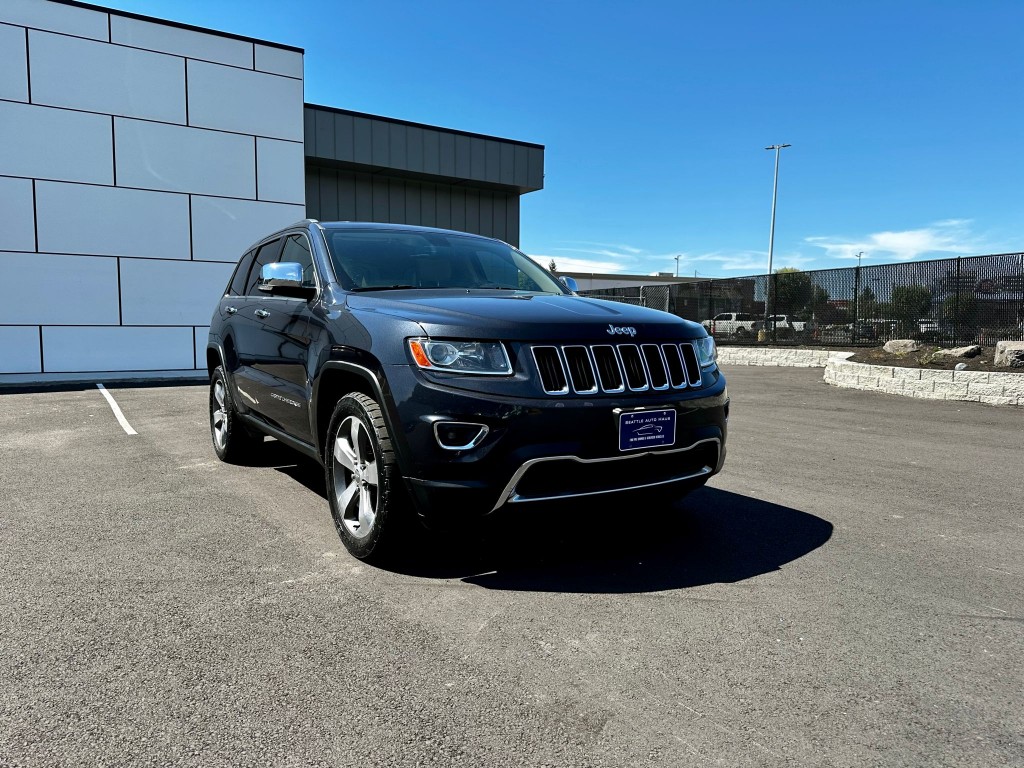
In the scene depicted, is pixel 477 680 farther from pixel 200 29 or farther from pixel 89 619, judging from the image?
pixel 200 29

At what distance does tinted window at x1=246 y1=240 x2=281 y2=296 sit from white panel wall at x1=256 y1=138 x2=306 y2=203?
11.5m

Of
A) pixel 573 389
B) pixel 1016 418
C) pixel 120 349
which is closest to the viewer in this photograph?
pixel 573 389

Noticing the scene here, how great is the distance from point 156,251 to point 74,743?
49.1 ft

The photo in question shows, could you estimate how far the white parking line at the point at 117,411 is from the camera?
8.19 metres

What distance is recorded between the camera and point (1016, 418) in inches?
366

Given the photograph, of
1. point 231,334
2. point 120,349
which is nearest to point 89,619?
point 231,334

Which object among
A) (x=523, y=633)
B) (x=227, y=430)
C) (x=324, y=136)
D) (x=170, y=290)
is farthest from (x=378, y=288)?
(x=324, y=136)

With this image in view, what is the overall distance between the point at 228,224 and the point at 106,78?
355 centimetres

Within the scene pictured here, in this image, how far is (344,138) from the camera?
1864 centimetres

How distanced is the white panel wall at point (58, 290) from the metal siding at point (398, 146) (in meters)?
7.61

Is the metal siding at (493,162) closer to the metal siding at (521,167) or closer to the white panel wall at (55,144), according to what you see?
the metal siding at (521,167)

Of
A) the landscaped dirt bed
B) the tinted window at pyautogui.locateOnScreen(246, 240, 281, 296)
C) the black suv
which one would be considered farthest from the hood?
the landscaped dirt bed

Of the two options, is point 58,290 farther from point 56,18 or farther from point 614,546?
point 614,546

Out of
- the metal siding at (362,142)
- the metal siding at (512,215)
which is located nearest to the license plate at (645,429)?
the metal siding at (362,142)
